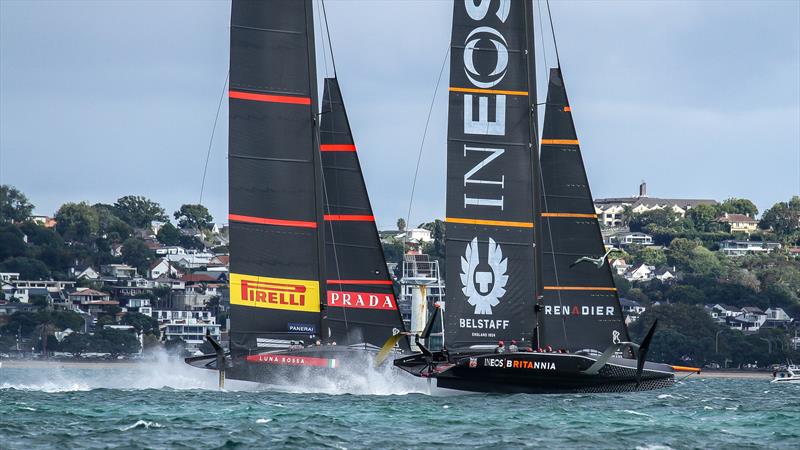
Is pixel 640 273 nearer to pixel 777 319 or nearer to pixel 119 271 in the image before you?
pixel 777 319

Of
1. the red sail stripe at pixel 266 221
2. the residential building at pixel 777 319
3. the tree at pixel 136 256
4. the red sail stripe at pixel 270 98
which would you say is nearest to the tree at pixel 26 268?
the tree at pixel 136 256

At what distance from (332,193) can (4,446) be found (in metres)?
21.0

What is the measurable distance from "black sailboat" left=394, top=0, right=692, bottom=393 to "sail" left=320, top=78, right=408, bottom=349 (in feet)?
20.1

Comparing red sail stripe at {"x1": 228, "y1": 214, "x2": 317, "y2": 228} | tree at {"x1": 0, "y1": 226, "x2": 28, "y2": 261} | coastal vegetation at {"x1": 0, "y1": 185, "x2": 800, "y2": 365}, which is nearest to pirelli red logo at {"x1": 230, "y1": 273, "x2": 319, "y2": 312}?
red sail stripe at {"x1": 228, "y1": 214, "x2": 317, "y2": 228}

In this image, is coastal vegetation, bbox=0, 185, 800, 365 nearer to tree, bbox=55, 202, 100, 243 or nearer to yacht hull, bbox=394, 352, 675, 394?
tree, bbox=55, 202, 100, 243

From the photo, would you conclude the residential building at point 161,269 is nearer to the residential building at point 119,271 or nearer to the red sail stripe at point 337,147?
the residential building at point 119,271

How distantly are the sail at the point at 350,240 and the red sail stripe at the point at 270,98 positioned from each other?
4.60 m

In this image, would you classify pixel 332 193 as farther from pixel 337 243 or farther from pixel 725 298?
pixel 725 298

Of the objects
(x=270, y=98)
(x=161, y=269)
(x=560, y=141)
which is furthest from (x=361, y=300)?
(x=161, y=269)

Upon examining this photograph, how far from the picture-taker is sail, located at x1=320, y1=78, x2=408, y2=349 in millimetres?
50375

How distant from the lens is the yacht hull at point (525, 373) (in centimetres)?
4319

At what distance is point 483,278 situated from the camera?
44.1 metres

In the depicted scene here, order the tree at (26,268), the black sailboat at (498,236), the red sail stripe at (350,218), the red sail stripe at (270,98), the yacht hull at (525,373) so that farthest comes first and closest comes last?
the tree at (26,268) → the red sail stripe at (350,218) → the red sail stripe at (270,98) → the black sailboat at (498,236) → the yacht hull at (525,373)

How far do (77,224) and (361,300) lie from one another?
150860 millimetres
